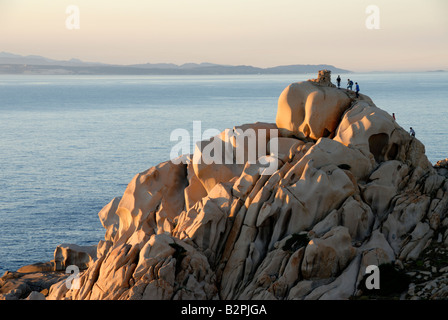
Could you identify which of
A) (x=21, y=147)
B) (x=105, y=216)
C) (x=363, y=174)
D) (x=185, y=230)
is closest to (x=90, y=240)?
(x=105, y=216)

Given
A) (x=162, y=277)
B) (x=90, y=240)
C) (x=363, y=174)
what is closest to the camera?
(x=162, y=277)

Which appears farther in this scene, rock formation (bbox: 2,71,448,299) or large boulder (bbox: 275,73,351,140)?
large boulder (bbox: 275,73,351,140)

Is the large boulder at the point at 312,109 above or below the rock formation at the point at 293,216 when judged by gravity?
above

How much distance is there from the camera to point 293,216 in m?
56.2

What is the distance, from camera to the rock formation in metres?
52.9

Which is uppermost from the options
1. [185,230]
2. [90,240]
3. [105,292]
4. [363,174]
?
[363,174]

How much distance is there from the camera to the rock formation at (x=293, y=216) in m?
52.9

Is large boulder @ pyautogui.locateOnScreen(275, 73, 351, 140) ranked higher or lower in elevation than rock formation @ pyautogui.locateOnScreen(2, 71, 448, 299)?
higher

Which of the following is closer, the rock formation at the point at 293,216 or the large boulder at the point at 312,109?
the rock formation at the point at 293,216

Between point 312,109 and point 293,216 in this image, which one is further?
point 312,109

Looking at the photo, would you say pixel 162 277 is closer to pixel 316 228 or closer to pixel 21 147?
pixel 316 228

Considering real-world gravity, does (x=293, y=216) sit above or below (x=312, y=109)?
below
